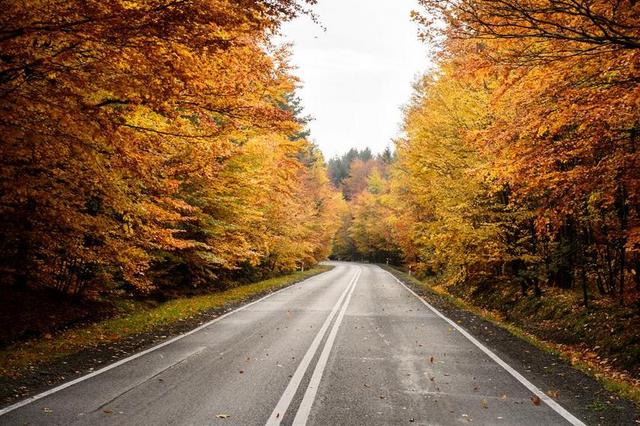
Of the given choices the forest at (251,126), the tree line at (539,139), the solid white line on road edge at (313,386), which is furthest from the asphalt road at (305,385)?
the tree line at (539,139)

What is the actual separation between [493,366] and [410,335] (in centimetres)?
284

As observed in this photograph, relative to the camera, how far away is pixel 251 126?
8.12 metres

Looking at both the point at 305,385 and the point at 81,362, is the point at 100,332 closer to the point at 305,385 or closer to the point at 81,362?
the point at 81,362

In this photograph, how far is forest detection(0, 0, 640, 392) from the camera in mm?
6000

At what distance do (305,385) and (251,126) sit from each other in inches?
181

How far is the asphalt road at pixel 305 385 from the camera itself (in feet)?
17.0

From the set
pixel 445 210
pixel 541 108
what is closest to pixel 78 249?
pixel 541 108

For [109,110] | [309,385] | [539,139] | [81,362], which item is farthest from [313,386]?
[539,139]

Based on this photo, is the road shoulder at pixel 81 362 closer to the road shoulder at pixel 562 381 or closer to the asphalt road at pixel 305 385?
the asphalt road at pixel 305 385

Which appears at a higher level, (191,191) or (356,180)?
(356,180)

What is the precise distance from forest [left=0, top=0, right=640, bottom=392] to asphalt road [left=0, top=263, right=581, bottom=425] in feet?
11.8

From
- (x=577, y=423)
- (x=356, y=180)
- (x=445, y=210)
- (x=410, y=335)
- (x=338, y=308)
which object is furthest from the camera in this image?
(x=356, y=180)

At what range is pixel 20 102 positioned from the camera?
6.14m

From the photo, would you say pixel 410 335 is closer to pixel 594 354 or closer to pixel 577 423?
pixel 594 354
